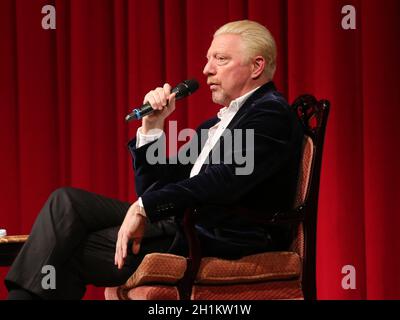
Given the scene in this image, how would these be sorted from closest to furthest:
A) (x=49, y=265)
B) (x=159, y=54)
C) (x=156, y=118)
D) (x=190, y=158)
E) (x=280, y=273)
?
(x=49, y=265) → (x=280, y=273) → (x=156, y=118) → (x=190, y=158) → (x=159, y=54)

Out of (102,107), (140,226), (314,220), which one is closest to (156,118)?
(140,226)

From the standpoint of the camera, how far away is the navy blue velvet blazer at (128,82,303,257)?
1577 millimetres

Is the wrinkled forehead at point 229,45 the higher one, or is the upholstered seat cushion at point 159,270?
the wrinkled forehead at point 229,45

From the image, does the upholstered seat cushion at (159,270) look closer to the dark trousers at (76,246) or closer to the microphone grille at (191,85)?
the dark trousers at (76,246)

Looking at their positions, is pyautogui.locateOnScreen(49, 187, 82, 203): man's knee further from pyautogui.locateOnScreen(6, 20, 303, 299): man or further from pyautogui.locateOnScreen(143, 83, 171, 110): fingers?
pyautogui.locateOnScreen(143, 83, 171, 110): fingers

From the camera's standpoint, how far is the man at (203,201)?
156cm

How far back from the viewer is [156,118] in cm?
186

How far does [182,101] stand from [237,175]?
4.10ft

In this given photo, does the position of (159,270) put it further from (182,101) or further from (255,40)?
(182,101)

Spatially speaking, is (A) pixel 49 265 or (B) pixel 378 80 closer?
(A) pixel 49 265

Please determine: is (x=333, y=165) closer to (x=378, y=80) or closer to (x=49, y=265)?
(x=378, y=80)

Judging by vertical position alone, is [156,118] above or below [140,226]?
above

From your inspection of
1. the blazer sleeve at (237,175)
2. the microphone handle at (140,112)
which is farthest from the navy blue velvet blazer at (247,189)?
the microphone handle at (140,112)
